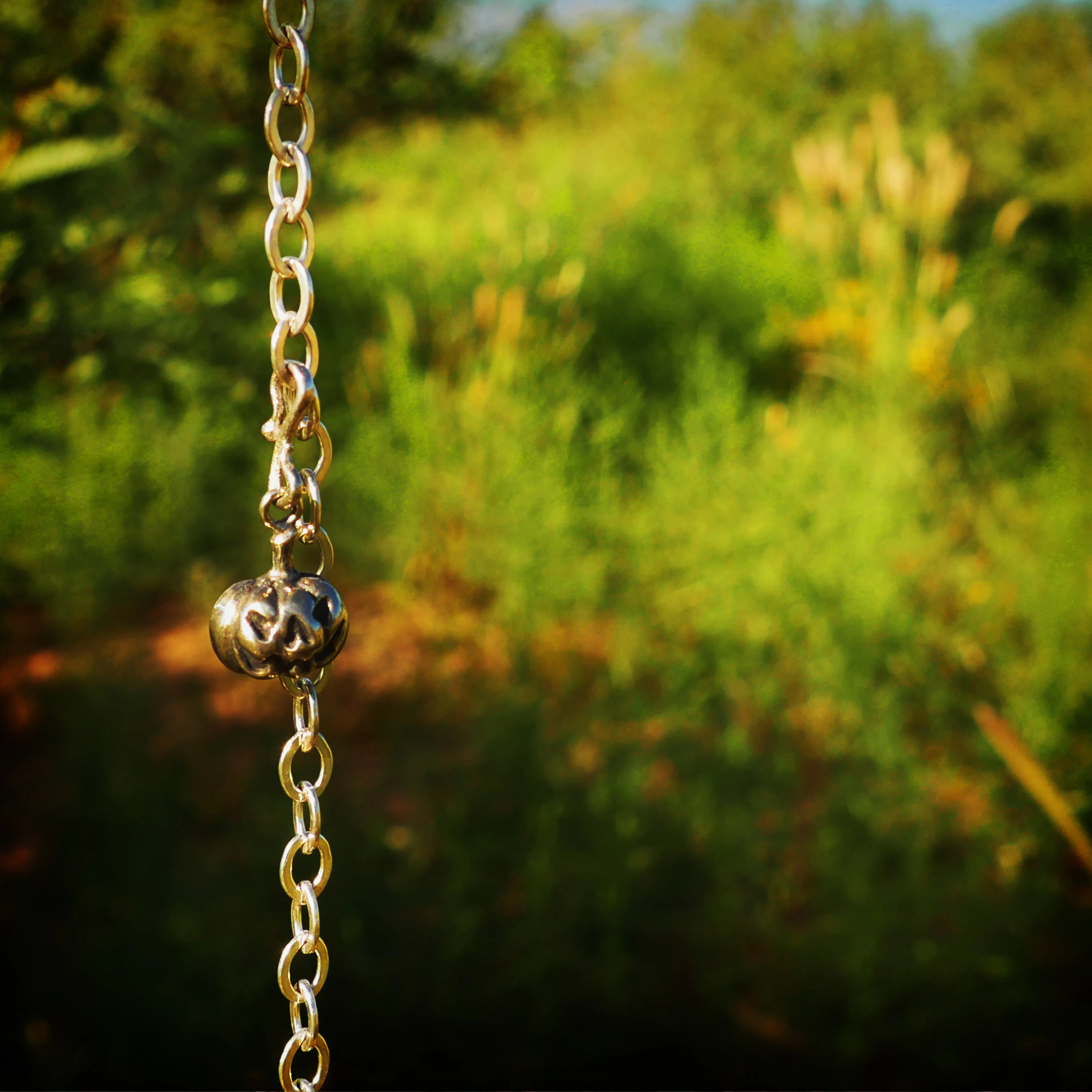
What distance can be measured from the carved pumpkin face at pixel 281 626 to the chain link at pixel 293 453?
0.04 feet

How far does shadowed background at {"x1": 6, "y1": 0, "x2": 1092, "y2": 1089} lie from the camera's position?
1.71m

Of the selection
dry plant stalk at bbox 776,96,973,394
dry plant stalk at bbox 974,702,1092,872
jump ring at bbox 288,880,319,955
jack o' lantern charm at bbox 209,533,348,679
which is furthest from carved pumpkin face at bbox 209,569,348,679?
dry plant stalk at bbox 776,96,973,394

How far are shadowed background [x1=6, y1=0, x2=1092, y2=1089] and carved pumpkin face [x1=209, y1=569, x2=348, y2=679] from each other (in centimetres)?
104

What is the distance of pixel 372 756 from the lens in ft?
8.40

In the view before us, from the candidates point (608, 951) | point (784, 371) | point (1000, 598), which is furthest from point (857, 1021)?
point (784, 371)

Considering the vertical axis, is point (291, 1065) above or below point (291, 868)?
below

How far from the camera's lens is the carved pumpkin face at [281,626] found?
503mm

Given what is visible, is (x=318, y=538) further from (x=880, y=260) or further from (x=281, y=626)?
(x=880, y=260)

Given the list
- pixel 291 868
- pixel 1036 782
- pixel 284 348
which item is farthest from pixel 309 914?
pixel 1036 782

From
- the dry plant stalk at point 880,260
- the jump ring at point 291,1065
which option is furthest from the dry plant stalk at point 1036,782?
the dry plant stalk at point 880,260

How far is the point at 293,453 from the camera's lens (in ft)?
1.65

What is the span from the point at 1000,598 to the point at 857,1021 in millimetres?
1418

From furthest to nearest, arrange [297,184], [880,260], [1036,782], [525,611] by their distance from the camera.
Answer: [880,260] < [525,611] < [1036,782] < [297,184]

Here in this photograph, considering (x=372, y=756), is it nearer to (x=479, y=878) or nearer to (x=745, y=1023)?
(x=479, y=878)
